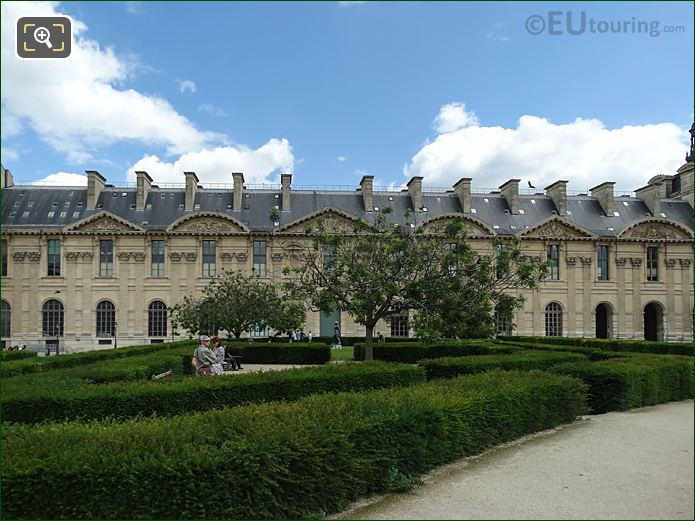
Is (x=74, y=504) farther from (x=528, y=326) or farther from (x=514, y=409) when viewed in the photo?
(x=528, y=326)

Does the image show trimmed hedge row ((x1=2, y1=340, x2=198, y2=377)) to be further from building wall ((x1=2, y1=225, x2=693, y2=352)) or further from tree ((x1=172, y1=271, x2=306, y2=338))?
building wall ((x1=2, y1=225, x2=693, y2=352))

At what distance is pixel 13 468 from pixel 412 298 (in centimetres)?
1509

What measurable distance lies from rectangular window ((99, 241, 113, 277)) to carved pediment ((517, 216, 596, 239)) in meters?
31.2

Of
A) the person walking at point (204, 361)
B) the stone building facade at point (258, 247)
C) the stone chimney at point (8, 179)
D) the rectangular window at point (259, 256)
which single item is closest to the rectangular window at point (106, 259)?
the stone building facade at point (258, 247)

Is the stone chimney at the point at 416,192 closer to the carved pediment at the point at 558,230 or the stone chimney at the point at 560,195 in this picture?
the carved pediment at the point at 558,230

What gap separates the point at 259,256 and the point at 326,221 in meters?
5.89

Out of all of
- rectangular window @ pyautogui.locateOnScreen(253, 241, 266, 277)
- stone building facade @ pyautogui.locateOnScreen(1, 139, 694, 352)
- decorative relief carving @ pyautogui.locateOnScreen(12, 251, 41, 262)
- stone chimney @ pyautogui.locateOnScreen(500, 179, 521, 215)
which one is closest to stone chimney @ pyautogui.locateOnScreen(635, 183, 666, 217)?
stone building facade @ pyautogui.locateOnScreen(1, 139, 694, 352)

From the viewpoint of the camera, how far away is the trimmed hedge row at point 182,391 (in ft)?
27.0

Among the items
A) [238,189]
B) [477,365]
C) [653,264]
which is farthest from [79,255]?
[653,264]

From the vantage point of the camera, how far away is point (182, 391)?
939 cm

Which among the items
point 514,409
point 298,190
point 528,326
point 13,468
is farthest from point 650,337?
point 13,468

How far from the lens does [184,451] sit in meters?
4.85

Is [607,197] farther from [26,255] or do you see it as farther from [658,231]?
[26,255]

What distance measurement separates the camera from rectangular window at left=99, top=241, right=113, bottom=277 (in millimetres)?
38406
